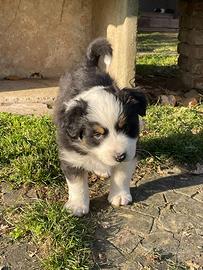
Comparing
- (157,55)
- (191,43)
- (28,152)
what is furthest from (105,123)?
(157,55)

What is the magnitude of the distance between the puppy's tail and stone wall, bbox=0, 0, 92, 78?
3.00m

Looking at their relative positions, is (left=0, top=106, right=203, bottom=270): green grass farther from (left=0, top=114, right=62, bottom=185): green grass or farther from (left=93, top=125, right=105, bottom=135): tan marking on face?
(left=93, top=125, right=105, bottom=135): tan marking on face

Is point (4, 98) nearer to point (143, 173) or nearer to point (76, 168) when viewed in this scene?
point (143, 173)

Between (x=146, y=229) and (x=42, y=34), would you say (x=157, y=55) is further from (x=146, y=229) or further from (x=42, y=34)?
(x=146, y=229)

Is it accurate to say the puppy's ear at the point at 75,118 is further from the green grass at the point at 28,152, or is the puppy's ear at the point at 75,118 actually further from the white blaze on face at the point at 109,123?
the green grass at the point at 28,152

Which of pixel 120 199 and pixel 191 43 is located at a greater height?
pixel 191 43

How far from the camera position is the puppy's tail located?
4059 millimetres

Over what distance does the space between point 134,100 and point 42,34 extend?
438 cm

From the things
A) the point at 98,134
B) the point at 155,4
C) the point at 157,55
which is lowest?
the point at 155,4

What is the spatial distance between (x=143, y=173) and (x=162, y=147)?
1.54 feet

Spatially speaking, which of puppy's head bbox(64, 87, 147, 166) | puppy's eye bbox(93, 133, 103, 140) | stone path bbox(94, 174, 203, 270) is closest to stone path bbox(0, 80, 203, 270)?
stone path bbox(94, 174, 203, 270)

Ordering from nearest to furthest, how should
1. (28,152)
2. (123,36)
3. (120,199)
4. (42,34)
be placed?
1. (120,199)
2. (28,152)
3. (123,36)
4. (42,34)

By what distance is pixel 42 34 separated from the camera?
23.9ft

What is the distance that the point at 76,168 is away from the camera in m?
3.36
